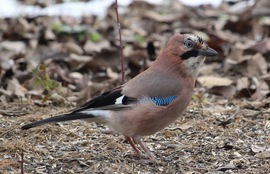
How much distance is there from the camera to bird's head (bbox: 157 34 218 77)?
490cm

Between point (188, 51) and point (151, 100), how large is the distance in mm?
457

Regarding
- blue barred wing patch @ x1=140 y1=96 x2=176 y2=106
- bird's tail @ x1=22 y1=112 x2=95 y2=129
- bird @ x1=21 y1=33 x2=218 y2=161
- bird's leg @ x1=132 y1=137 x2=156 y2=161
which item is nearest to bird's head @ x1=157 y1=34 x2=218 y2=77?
bird @ x1=21 y1=33 x2=218 y2=161

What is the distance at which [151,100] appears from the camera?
4.76 metres

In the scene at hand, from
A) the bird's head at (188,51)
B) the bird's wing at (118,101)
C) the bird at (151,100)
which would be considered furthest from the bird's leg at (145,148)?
the bird's head at (188,51)

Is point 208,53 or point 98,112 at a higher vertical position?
point 208,53

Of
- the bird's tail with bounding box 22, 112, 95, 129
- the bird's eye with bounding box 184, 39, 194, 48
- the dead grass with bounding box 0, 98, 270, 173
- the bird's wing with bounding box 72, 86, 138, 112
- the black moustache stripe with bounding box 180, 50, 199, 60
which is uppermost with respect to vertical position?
the bird's eye with bounding box 184, 39, 194, 48

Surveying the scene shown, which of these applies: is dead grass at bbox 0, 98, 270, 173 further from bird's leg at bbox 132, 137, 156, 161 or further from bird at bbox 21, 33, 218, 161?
bird at bbox 21, 33, 218, 161

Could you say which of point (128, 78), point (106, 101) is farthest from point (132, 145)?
point (128, 78)

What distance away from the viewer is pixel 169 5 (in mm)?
10391

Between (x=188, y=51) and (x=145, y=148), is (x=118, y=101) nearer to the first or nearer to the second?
(x=145, y=148)

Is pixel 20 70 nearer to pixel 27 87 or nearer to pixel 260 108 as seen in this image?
pixel 27 87

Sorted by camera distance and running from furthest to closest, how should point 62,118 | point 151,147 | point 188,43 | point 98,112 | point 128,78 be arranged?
point 128,78, point 151,147, point 188,43, point 98,112, point 62,118

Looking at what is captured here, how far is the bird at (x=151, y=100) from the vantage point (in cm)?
473

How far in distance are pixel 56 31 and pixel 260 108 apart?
138 inches
